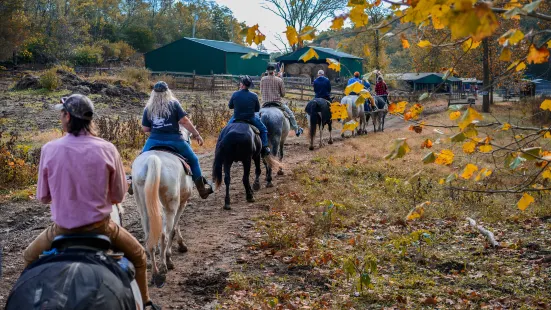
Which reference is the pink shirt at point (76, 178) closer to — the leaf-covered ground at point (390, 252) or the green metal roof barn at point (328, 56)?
the leaf-covered ground at point (390, 252)

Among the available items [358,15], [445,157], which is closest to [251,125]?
[445,157]

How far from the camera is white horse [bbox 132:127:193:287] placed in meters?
6.08

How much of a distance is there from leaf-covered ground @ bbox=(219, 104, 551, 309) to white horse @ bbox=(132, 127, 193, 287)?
95 centimetres

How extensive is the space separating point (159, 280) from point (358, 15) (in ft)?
13.3

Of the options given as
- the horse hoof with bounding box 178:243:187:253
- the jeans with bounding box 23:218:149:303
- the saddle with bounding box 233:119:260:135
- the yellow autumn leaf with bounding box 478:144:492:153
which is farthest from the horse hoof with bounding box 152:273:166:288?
the saddle with bounding box 233:119:260:135

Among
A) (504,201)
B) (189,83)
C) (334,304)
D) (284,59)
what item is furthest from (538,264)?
(284,59)

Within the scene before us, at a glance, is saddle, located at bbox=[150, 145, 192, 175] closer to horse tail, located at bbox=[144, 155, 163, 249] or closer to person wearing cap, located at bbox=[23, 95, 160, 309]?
horse tail, located at bbox=[144, 155, 163, 249]

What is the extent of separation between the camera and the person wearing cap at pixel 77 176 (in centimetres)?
409

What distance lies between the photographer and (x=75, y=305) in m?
3.41

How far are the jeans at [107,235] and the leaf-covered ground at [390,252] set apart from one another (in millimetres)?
1584

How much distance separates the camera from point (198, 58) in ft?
170

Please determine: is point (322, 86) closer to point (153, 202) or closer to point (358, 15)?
point (153, 202)

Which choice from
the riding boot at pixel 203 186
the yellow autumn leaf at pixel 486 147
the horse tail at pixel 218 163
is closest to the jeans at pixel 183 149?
the riding boot at pixel 203 186

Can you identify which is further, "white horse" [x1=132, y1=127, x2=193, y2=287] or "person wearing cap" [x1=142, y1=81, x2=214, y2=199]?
"person wearing cap" [x1=142, y1=81, x2=214, y2=199]
